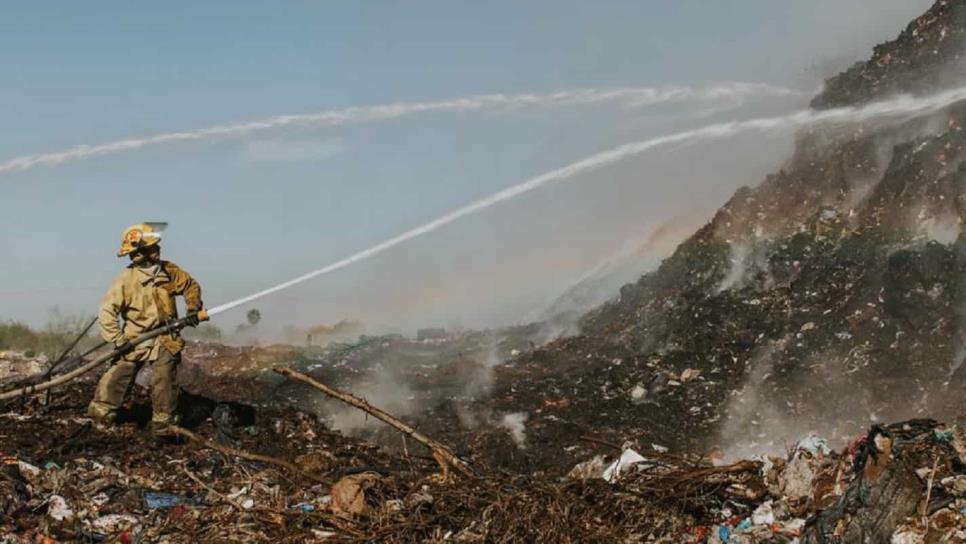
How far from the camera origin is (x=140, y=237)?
8.44 metres

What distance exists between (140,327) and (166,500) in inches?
83.3

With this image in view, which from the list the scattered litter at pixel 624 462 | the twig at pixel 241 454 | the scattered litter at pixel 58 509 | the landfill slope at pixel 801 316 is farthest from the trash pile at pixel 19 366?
the scattered litter at pixel 624 462

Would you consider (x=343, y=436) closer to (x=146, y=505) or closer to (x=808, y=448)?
(x=146, y=505)

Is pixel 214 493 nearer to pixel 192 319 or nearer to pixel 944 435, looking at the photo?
pixel 192 319

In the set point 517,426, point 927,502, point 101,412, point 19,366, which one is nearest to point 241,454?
point 101,412

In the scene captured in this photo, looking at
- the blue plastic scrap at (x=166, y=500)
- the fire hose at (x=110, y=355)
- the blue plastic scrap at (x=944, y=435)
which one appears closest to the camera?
the blue plastic scrap at (x=944, y=435)

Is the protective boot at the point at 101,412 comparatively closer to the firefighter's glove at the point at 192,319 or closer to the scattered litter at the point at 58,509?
the firefighter's glove at the point at 192,319

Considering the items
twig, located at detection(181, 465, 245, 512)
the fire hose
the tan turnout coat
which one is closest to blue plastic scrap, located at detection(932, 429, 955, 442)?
twig, located at detection(181, 465, 245, 512)

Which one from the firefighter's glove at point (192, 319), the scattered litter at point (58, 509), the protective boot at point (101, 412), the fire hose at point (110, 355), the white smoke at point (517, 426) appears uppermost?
the firefighter's glove at point (192, 319)

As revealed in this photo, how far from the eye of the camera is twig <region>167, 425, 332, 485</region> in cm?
740

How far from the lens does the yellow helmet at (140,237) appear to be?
8.40 meters

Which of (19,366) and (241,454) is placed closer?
(241,454)

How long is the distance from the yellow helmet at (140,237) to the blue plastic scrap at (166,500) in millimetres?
2324

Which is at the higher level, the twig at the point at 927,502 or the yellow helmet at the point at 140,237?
the yellow helmet at the point at 140,237
